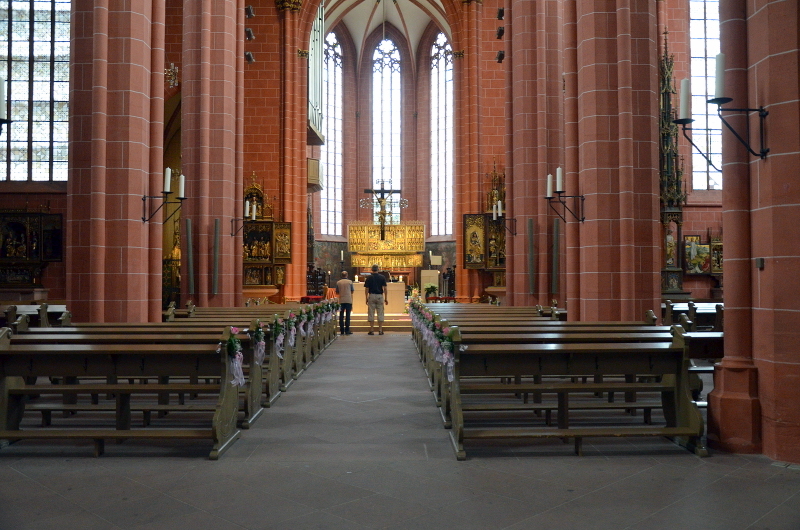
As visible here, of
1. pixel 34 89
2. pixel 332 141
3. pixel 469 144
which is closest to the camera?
pixel 34 89

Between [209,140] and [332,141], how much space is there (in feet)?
62.1

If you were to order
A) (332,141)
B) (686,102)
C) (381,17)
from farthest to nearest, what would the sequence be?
(332,141) → (381,17) → (686,102)

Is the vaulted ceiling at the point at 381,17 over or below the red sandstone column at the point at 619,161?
over

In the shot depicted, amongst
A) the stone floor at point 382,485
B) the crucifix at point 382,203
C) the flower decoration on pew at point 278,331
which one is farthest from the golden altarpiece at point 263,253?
the stone floor at point 382,485

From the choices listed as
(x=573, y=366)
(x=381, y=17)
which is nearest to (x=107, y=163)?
(x=573, y=366)

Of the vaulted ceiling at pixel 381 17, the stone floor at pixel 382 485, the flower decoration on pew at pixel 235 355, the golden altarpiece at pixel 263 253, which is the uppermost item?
the vaulted ceiling at pixel 381 17

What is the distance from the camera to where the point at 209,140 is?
1581 centimetres

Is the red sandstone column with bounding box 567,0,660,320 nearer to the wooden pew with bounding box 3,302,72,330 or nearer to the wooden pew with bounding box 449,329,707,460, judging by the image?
the wooden pew with bounding box 449,329,707,460

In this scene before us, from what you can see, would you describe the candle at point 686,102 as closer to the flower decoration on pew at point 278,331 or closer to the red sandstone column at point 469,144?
the flower decoration on pew at point 278,331

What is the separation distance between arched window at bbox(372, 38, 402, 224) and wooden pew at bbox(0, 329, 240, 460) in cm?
2942

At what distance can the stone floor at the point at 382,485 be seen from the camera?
13.8ft

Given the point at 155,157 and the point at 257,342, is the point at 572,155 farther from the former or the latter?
the point at 155,157

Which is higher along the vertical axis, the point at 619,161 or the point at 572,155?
the point at 572,155

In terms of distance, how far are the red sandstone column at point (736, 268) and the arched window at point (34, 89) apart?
18073 mm
